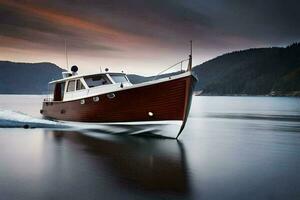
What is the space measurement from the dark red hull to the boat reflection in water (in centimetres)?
142

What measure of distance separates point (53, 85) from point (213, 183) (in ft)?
66.3

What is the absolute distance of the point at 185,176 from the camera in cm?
1075

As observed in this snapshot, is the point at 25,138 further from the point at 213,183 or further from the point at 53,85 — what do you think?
the point at 213,183

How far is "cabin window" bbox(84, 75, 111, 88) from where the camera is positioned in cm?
2172

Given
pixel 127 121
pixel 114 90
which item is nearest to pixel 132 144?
pixel 127 121

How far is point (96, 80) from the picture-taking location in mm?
22094

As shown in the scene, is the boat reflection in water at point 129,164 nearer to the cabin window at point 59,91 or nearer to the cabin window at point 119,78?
the cabin window at point 119,78

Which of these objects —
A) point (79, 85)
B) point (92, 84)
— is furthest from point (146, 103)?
point (79, 85)

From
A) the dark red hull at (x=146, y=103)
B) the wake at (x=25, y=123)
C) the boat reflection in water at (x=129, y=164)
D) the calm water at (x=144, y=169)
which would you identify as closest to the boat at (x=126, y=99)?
the dark red hull at (x=146, y=103)

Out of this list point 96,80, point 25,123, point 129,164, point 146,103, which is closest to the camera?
point 129,164

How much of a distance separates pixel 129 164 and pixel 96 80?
10644mm

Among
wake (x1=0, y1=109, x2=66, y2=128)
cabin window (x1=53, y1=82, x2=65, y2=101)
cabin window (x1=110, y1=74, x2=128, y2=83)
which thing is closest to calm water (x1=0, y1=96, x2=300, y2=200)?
cabin window (x1=110, y1=74, x2=128, y2=83)

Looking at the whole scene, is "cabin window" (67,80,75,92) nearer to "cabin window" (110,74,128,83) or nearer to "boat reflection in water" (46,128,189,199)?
"cabin window" (110,74,128,83)

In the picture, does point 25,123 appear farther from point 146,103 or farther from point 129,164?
point 129,164
